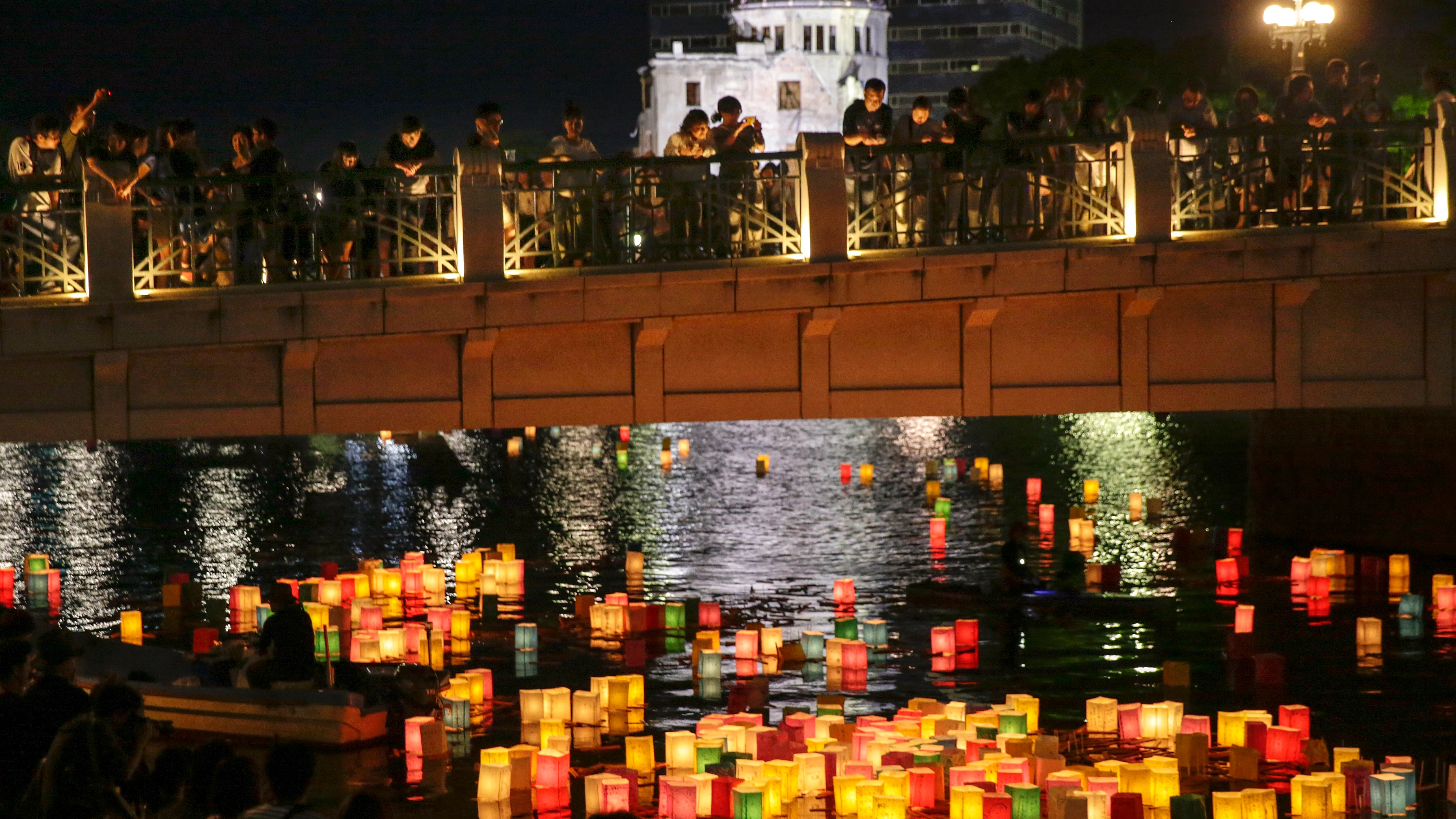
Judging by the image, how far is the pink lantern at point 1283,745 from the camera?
46.3 feet

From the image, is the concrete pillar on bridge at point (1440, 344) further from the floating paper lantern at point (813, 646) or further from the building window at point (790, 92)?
the building window at point (790, 92)

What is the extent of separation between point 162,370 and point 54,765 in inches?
284

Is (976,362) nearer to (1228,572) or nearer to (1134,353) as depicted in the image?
(1134,353)


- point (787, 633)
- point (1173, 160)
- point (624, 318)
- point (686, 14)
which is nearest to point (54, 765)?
point (624, 318)

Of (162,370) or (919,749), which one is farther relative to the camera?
(162,370)

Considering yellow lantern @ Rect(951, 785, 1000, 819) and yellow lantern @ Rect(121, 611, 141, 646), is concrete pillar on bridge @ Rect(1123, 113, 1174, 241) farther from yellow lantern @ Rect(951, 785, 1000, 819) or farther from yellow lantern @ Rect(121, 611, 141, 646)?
yellow lantern @ Rect(121, 611, 141, 646)

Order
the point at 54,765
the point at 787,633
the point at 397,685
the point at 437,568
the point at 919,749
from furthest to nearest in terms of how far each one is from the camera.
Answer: the point at 437,568
the point at 787,633
the point at 397,685
the point at 919,749
the point at 54,765

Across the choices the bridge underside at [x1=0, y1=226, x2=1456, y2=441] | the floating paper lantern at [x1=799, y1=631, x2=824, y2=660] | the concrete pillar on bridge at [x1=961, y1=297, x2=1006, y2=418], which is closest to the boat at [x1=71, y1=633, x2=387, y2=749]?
the bridge underside at [x1=0, y1=226, x2=1456, y2=441]

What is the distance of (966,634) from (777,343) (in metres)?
5.94

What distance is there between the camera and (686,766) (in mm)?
13148

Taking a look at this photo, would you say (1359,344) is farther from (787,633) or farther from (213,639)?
(213,639)

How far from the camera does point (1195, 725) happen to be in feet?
47.0

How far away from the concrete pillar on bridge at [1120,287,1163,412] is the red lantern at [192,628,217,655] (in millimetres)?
9870

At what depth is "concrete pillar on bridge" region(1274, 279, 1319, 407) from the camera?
47.7ft
